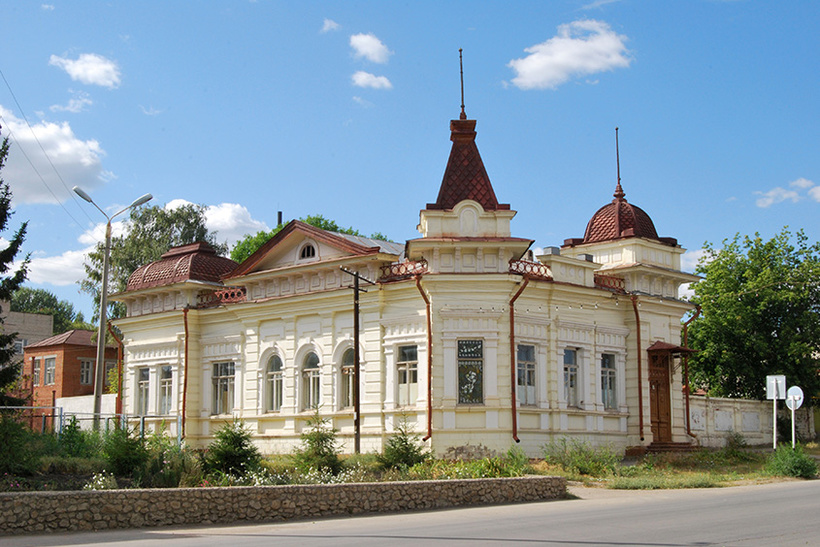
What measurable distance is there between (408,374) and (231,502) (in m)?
11.3

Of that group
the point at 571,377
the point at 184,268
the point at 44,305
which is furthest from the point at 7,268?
the point at 44,305

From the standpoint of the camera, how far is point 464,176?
2712cm

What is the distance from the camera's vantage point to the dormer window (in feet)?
96.9

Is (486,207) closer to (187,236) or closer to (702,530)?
(702,530)

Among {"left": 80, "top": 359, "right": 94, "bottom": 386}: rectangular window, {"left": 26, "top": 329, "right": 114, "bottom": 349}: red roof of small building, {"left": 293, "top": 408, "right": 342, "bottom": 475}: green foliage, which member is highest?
{"left": 26, "top": 329, "right": 114, "bottom": 349}: red roof of small building

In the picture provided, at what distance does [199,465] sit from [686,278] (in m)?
18.7

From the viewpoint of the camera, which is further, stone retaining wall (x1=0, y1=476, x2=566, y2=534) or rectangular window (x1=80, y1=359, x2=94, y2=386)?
rectangular window (x1=80, y1=359, x2=94, y2=386)

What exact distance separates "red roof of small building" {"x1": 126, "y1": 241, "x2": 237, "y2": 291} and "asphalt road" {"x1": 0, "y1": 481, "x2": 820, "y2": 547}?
1773 centimetres

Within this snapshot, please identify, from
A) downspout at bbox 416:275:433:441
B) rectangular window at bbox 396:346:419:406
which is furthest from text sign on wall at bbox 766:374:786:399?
rectangular window at bbox 396:346:419:406

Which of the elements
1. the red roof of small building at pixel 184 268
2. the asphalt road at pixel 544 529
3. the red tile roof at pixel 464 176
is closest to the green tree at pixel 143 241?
the red roof of small building at pixel 184 268

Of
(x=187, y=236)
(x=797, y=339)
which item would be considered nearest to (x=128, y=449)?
(x=797, y=339)

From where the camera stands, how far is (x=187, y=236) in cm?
5191

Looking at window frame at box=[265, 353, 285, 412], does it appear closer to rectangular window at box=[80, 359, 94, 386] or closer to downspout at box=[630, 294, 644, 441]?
downspout at box=[630, 294, 644, 441]

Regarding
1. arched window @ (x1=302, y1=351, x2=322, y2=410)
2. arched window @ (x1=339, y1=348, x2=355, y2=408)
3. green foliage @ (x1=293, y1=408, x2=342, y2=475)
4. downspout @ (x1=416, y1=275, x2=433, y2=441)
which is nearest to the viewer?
green foliage @ (x1=293, y1=408, x2=342, y2=475)
